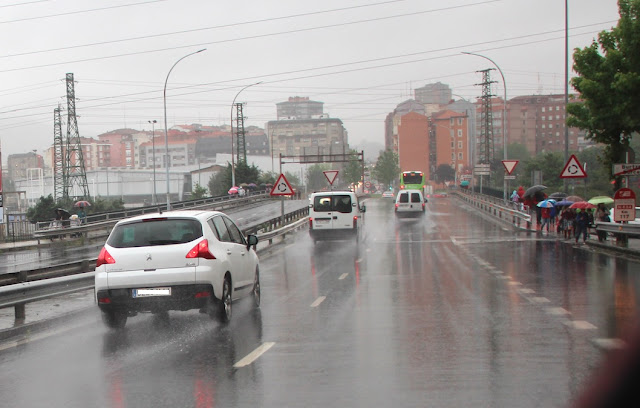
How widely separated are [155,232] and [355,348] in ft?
11.7

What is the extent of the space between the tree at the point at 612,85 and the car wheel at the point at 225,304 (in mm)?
15553

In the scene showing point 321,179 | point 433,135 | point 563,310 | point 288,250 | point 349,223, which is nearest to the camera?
point 563,310

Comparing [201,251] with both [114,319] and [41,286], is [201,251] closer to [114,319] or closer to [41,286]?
[114,319]

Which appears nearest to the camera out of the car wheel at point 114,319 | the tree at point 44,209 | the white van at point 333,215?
the car wheel at point 114,319

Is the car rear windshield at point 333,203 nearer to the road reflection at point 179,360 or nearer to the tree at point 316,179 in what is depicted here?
the road reflection at point 179,360

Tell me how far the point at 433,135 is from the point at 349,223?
446 feet

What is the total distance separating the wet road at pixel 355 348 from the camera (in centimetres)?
668

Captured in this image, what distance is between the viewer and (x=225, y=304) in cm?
1106

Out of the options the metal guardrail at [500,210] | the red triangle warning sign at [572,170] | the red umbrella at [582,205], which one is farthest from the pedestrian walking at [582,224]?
the metal guardrail at [500,210]

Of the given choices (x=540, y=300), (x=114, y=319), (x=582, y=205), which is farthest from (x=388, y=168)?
(x=114, y=319)

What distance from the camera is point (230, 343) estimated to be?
9602 mm

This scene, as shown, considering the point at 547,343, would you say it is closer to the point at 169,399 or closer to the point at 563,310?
the point at 563,310

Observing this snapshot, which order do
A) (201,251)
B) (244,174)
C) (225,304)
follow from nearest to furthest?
(201,251), (225,304), (244,174)

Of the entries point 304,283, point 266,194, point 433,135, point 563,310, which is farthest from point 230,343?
point 433,135
